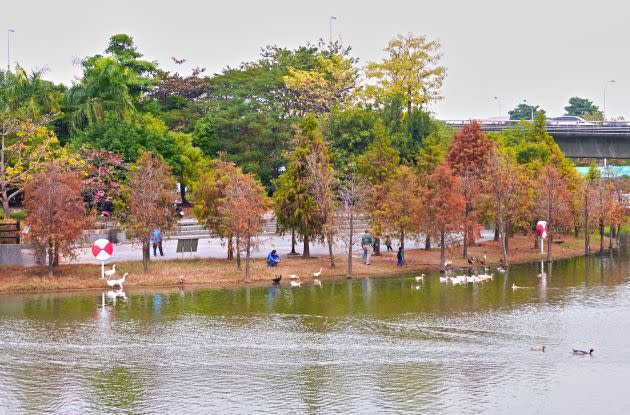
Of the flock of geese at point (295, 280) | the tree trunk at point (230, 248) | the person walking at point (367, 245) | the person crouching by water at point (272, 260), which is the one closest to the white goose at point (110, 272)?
the tree trunk at point (230, 248)

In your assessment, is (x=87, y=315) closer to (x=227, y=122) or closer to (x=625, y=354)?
(x=625, y=354)

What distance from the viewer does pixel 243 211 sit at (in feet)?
207

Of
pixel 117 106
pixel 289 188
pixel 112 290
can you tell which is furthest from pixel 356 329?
pixel 117 106

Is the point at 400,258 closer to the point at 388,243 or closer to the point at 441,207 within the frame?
Answer: the point at 388,243

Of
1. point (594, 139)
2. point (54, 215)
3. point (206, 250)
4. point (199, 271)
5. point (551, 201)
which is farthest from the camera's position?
point (594, 139)

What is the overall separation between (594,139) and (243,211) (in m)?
54.5

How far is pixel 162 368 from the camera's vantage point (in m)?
40.8

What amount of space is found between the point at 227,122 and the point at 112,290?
40314mm

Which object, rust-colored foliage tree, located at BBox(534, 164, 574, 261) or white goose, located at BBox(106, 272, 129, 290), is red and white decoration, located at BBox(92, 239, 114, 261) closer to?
white goose, located at BBox(106, 272, 129, 290)

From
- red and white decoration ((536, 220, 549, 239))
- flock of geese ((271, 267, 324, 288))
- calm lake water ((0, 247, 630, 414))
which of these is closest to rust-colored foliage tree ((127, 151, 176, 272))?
calm lake water ((0, 247, 630, 414))

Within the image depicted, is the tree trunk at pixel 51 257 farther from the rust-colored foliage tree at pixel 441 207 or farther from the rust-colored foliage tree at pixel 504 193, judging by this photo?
the rust-colored foliage tree at pixel 504 193

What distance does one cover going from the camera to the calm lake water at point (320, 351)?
36.0 metres

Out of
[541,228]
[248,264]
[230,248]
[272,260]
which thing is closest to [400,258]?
[272,260]

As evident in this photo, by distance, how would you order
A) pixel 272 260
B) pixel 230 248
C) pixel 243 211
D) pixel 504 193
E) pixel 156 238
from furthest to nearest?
pixel 504 193
pixel 156 238
pixel 230 248
pixel 272 260
pixel 243 211
